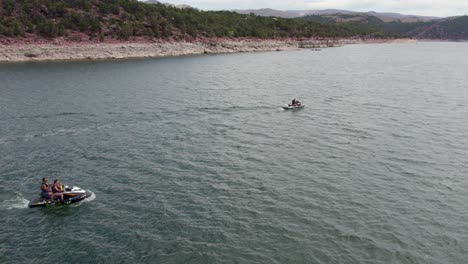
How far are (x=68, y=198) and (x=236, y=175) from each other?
1711 centimetres

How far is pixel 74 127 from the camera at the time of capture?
201ft

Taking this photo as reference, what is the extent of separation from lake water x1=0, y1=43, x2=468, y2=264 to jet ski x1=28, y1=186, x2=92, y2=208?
74cm

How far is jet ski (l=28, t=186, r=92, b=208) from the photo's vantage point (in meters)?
37.7

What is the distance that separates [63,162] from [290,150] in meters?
27.9

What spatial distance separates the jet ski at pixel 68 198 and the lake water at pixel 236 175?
0.74 m

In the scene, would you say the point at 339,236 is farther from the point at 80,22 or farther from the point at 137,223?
the point at 80,22

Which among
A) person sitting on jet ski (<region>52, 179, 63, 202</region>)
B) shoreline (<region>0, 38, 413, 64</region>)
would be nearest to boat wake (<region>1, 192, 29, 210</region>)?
person sitting on jet ski (<region>52, 179, 63, 202</region>)

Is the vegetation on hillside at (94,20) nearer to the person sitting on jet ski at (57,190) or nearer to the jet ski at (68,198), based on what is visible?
the person sitting on jet ski at (57,190)

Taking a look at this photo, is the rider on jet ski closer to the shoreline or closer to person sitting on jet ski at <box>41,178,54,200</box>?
person sitting on jet ski at <box>41,178,54,200</box>

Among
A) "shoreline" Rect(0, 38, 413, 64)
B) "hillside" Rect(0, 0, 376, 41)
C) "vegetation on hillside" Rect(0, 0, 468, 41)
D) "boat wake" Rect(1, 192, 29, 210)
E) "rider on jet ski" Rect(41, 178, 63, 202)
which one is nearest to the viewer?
"boat wake" Rect(1, 192, 29, 210)

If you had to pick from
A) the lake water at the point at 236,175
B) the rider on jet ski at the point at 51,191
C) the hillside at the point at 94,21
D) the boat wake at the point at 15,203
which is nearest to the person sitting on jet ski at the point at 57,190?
the rider on jet ski at the point at 51,191

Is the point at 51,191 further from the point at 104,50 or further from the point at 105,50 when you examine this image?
the point at 105,50

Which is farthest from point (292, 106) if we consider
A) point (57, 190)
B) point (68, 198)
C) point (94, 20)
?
point (94, 20)

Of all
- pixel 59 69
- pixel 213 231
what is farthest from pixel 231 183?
pixel 59 69
